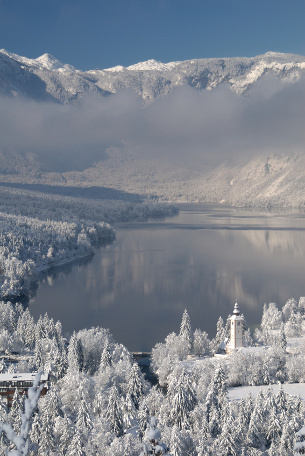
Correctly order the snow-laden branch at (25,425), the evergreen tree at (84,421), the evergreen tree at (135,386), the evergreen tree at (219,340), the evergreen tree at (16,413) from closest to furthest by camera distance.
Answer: the snow-laden branch at (25,425), the evergreen tree at (16,413), the evergreen tree at (84,421), the evergreen tree at (135,386), the evergreen tree at (219,340)

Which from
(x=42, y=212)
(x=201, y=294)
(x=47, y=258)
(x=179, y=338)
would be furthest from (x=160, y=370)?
(x=42, y=212)

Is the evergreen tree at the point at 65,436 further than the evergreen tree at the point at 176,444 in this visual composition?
Yes

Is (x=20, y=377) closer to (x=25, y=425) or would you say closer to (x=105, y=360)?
(x=105, y=360)

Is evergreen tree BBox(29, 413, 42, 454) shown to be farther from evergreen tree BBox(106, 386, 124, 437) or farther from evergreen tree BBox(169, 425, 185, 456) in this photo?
evergreen tree BBox(169, 425, 185, 456)

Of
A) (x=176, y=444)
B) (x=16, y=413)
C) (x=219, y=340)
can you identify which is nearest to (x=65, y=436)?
(x=16, y=413)

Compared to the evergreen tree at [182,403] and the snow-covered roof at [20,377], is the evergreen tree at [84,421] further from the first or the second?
the snow-covered roof at [20,377]

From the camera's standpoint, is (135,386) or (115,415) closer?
(115,415)

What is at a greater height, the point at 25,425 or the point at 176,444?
the point at 25,425

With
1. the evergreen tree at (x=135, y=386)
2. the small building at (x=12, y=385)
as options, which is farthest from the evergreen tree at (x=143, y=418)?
the small building at (x=12, y=385)

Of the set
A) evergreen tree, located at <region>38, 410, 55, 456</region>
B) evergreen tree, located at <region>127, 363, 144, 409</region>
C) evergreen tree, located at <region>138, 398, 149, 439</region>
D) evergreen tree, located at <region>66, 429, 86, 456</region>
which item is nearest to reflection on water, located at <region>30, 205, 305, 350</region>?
evergreen tree, located at <region>127, 363, 144, 409</region>
